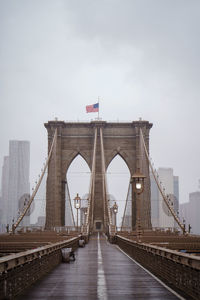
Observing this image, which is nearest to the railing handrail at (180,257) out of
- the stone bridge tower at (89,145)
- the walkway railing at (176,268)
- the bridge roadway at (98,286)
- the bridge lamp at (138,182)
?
the walkway railing at (176,268)

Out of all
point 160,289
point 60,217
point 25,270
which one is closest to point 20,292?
point 25,270

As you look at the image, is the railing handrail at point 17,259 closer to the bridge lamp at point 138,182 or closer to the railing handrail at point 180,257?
the railing handrail at point 180,257

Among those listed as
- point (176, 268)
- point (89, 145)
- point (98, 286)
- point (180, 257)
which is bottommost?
point (98, 286)

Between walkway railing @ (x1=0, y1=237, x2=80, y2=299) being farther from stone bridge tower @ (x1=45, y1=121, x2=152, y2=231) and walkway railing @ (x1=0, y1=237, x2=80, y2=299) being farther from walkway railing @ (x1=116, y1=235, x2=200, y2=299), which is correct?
stone bridge tower @ (x1=45, y1=121, x2=152, y2=231)

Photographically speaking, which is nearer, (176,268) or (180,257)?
(180,257)

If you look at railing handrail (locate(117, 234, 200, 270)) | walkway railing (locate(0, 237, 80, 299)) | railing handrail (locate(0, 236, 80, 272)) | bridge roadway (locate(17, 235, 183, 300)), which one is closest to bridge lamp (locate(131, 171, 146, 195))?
railing handrail (locate(117, 234, 200, 270))

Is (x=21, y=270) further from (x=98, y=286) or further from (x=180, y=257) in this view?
(x=180, y=257)

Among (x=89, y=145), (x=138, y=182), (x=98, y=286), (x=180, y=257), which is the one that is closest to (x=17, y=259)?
(x=98, y=286)

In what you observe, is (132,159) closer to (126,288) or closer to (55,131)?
(55,131)

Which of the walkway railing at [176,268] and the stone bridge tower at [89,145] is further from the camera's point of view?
the stone bridge tower at [89,145]

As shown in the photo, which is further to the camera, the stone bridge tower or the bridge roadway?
the stone bridge tower

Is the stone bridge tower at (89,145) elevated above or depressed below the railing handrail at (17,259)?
above

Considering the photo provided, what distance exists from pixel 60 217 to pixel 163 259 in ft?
192

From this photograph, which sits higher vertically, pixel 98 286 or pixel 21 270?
pixel 21 270
